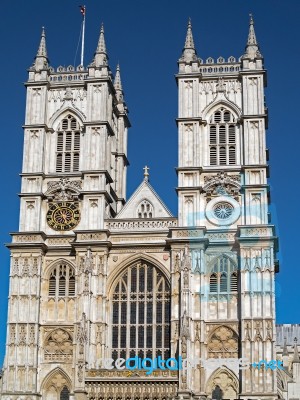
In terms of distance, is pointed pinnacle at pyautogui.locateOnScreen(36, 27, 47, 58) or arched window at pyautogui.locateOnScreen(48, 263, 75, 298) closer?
arched window at pyautogui.locateOnScreen(48, 263, 75, 298)

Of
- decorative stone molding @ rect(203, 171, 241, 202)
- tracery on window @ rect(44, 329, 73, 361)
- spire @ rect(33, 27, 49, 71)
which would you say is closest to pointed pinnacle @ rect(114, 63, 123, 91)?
spire @ rect(33, 27, 49, 71)

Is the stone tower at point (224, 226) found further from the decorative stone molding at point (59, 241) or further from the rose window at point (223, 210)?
the decorative stone molding at point (59, 241)

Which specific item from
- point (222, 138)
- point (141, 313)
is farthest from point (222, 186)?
point (141, 313)

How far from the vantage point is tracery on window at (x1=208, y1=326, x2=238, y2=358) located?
1971 inches

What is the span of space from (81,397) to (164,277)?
8914mm

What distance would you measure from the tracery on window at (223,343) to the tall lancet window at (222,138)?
10878 mm

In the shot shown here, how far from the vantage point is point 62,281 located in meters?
53.0

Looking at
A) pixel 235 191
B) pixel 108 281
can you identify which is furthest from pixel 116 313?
pixel 235 191

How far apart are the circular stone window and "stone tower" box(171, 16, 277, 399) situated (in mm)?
62

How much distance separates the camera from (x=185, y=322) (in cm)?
4872

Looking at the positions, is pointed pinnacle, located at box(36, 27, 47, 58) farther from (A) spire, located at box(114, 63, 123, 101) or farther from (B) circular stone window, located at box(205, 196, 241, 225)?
(B) circular stone window, located at box(205, 196, 241, 225)

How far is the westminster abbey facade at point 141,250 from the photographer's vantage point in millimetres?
49375

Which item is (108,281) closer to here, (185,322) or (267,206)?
(185,322)

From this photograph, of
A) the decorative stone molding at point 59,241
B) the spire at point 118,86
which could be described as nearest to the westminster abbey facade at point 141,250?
the decorative stone molding at point 59,241
